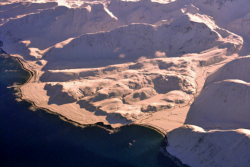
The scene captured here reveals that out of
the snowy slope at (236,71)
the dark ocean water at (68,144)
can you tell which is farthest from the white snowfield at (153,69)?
the dark ocean water at (68,144)

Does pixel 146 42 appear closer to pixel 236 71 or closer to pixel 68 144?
pixel 236 71

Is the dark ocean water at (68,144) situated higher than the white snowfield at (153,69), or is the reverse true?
the white snowfield at (153,69)

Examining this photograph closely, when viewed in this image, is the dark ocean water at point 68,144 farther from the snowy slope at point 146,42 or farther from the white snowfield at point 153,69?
the snowy slope at point 146,42

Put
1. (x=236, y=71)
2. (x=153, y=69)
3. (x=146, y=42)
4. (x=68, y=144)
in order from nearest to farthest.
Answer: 1. (x=68, y=144)
2. (x=236, y=71)
3. (x=153, y=69)
4. (x=146, y=42)

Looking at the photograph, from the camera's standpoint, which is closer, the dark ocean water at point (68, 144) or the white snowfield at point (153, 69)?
the dark ocean water at point (68, 144)

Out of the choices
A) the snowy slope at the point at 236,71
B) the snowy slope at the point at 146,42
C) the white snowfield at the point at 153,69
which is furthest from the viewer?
the snowy slope at the point at 146,42

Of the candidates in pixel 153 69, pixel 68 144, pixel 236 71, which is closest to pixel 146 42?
pixel 153 69

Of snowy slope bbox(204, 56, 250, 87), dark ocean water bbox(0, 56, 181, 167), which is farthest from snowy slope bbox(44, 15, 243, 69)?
dark ocean water bbox(0, 56, 181, 167)
